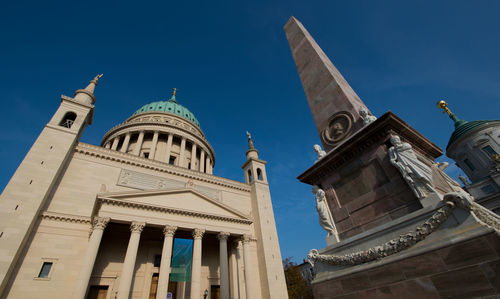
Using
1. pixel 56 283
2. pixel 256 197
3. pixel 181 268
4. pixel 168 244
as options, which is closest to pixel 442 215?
pixel 168 244

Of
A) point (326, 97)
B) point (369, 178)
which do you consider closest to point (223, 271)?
point (326, 97)

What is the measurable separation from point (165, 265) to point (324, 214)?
14.3 metres

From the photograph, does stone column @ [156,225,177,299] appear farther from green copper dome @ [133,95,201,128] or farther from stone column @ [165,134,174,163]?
green copper dome @ [133,95,201,128]

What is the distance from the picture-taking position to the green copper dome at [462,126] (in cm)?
3538

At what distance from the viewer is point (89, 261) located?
13.9 metres

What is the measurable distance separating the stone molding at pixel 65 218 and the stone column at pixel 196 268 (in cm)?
803

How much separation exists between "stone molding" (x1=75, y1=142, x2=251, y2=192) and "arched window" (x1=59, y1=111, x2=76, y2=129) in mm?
2053

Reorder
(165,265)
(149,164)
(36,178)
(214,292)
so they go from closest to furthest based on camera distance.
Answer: (36,178)
(165,265)
(214,292)
(149,164)

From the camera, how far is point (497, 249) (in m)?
3.23

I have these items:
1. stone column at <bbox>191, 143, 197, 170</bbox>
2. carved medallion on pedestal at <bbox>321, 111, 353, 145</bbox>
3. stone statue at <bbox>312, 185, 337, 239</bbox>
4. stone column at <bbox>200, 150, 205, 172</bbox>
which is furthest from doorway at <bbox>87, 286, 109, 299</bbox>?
stone column at <bbox>200, 150, 205, 172</bbox>

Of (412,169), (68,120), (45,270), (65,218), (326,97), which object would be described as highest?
(68,120)

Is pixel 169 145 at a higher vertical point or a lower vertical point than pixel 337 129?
higher

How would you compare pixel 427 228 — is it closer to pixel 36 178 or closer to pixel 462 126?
pixel 36 178

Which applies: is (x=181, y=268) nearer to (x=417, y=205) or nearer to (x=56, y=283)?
(x=56, y=283)
